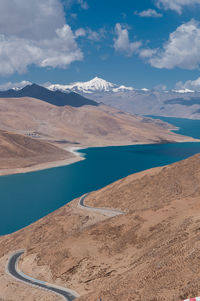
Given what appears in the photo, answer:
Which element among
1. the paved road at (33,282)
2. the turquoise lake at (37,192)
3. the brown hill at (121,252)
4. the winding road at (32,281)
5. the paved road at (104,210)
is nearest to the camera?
the brown hill at (121,252)

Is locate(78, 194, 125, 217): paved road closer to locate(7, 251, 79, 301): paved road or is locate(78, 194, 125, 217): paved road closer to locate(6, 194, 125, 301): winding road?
locate(6, 194, 125, 301): winding road

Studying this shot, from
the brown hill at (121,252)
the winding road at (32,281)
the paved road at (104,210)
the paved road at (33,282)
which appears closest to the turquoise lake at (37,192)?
the paved road at (104,210)

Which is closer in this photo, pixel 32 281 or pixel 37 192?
pixel 32 281

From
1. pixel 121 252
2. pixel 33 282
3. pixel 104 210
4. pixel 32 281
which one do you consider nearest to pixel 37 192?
pixel 104 210

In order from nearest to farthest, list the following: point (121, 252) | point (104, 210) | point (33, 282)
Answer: point (33, 282)
point (121, 252)
point (104, 210)

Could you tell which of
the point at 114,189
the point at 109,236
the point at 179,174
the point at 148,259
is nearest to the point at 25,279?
the point at 109,236

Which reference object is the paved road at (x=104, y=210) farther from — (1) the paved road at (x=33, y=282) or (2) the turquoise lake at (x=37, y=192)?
(1) the paved road at (x=33, y=282)

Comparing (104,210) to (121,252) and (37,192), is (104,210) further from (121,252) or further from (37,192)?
(37,192)

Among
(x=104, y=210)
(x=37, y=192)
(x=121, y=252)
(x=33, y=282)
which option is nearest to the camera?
(x=33, y=282)
